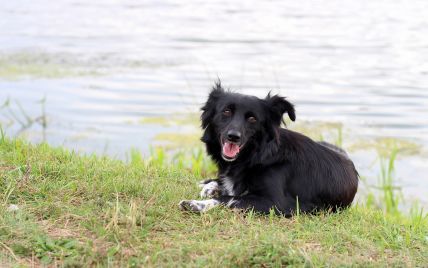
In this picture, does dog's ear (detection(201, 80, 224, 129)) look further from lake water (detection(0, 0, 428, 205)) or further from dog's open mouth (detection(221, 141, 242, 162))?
lake water (detection(0, 0, 428, 205))

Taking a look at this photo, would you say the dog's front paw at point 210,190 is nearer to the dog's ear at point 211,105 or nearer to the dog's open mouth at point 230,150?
the dog's open mouth at point 230,150

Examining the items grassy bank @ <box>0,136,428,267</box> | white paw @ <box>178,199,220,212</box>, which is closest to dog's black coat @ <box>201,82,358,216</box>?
grassy bank @ <box>0,136,428,267</box>

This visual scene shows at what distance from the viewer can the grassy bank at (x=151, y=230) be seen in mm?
4184

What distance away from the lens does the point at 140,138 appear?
10516mm

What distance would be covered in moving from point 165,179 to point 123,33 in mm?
12105

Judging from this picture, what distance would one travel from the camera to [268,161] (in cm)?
592

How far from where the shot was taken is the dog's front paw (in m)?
6.02

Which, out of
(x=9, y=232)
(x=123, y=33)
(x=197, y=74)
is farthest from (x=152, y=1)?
(x=9, y=232)

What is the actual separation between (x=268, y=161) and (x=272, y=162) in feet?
0.13

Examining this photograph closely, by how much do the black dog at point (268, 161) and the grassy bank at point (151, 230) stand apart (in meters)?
0.25

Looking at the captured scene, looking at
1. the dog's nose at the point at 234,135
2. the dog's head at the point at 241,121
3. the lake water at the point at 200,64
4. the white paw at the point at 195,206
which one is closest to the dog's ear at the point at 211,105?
the dog's head at the point at 241,121

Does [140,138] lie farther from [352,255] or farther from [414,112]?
[352,255]

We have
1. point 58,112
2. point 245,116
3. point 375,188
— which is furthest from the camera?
point 58,112

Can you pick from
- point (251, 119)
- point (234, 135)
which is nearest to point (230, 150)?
point (234, 135)
